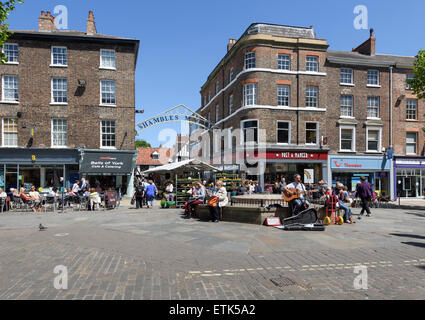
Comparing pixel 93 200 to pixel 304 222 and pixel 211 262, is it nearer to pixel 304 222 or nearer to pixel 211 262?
pixel 304 222

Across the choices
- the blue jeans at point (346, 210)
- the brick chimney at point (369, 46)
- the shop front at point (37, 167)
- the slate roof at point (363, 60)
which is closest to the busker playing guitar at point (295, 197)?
the blue jeans at point (346, 210)

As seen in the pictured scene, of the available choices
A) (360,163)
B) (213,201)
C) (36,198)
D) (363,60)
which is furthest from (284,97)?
(36,198)

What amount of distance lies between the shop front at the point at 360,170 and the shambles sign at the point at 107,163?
17.4 metres

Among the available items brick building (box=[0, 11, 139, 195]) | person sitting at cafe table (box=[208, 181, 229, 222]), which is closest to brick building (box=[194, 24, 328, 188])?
brick building (box=[0, 11, 139, 195])

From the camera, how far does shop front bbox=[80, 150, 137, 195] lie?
21484 mm

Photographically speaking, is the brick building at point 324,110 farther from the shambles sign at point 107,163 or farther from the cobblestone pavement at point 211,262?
the cobblestone pavement at point 211,262

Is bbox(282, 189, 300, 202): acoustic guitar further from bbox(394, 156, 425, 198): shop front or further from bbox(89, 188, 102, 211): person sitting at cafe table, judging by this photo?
bbox(394, 156, 425, 198): shop front

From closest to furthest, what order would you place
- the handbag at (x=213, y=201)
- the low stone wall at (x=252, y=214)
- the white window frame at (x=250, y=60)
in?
the low stone wall at (x=252, y=214)
the handbag at (x=213, y=201)
the white window frame at (x=250, y=60)

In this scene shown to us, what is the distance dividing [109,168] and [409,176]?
27.3 meters

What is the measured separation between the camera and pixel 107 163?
21.8 meters

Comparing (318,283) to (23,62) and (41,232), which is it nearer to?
(41,232)

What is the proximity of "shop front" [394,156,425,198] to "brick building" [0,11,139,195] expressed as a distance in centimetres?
2422

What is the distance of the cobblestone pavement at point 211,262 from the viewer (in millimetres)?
4297

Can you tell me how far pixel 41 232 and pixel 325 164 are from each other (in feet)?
72.3
